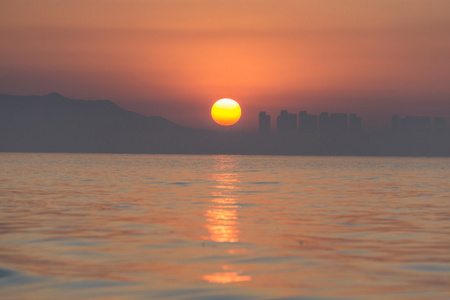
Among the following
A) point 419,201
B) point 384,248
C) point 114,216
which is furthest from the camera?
point 419,201

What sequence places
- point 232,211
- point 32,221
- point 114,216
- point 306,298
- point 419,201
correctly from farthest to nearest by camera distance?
point 419,201, point 232,211, point 114,216, point 32,221, point 306,298

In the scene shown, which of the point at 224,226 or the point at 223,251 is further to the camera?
the point at 224,226

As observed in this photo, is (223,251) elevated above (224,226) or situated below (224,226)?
above

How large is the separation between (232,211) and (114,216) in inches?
211

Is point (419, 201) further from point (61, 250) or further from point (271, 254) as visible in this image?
point (61, 250)

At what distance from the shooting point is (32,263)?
50.7 feet

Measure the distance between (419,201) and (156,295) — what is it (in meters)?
26.0

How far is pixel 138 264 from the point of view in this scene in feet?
50.5

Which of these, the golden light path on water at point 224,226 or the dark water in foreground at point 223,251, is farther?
the golden light path on water at point 224,226

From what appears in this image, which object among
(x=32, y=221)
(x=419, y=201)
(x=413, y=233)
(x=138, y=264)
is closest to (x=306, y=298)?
(x=138, y=264)

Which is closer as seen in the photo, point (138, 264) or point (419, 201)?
point (138, 264)

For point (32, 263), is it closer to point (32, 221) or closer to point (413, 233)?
point (32, 221)

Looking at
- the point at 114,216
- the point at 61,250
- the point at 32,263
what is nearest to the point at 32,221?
the point at 114,216

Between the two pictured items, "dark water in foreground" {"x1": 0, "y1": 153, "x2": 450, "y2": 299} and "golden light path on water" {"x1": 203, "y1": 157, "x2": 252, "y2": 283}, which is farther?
"golden light path on water" {"x1": 203, "y1": 157, "x2": 252, "y2": 283}
